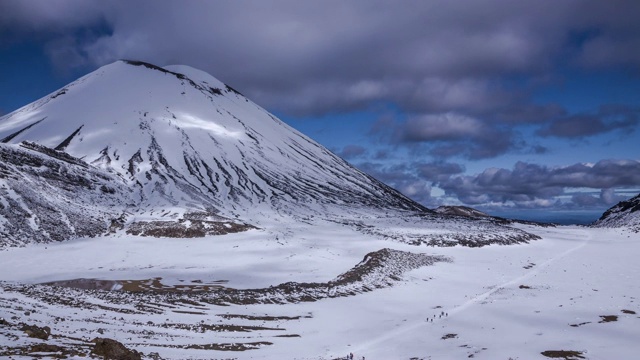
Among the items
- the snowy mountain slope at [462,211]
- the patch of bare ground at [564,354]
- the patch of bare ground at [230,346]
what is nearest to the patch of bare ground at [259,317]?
the patch of bare ground at [230,346]

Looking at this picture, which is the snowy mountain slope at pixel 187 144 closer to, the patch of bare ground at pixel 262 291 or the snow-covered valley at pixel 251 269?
the snow-covered valley at pixel 251 269

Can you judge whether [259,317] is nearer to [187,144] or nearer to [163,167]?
[163,167]

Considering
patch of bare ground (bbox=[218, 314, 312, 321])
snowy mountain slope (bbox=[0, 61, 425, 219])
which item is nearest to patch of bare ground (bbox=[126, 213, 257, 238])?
snowy mountain slope (bbox=[0, 61, 425, 219])

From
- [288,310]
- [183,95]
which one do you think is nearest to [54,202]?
[288,310]

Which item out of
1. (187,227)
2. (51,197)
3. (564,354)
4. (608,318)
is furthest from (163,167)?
(564,354)

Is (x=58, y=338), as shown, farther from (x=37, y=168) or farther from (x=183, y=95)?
(x=183, y=95)

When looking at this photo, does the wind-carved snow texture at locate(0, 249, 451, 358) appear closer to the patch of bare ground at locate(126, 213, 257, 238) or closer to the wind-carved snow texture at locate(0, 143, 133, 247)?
the wind-carved snow texture at locate(0, 143, 133, 247)

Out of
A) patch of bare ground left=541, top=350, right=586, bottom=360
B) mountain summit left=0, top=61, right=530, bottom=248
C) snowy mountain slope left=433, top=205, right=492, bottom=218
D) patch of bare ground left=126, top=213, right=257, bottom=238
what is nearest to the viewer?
patch of bare ground left=541, top=350, right=586, bottom=360
